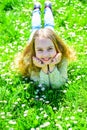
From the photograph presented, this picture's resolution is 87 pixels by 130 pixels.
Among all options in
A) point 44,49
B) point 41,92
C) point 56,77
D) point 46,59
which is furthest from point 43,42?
point 41,92

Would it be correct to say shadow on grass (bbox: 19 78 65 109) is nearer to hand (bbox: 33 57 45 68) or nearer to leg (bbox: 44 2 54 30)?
hand (bbox: 33 57 45 68)

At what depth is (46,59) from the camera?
5699 mm

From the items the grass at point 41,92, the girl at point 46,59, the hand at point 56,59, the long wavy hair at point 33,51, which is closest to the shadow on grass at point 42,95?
the grass at point 41,92

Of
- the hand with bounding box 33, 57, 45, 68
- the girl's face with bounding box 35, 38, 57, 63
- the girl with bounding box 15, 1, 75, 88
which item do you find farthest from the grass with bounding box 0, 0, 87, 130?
the girl's face with bounding box 35, 38, 57, 63

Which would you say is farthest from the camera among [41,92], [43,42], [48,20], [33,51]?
[48,20]

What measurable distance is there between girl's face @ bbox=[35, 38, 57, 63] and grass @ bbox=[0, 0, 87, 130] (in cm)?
46

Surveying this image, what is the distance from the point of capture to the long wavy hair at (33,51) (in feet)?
18.8

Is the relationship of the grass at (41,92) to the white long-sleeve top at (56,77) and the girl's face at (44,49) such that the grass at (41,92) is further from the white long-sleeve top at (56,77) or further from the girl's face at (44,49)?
the girl's face at (44,49)

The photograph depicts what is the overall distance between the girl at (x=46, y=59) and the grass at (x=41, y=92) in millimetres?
129

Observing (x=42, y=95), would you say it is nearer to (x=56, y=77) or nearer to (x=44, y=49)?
(x=56, y=77)

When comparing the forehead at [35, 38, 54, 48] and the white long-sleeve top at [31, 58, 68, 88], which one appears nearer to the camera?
the forehead at [35, 38, 54, 48]

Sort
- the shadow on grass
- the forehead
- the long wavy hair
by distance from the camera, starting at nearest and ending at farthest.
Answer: the shadow on grass < the forehead < the long wavy hair

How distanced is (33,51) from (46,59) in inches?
10.9

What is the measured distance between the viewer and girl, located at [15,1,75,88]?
5669 millimetres
